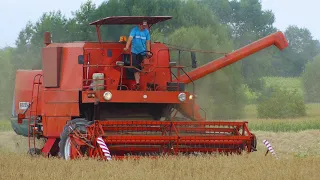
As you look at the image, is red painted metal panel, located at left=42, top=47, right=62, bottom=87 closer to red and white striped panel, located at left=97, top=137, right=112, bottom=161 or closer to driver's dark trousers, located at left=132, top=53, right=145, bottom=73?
driver's dark trousers, located at left=132, top=53, right=145, bottom=73

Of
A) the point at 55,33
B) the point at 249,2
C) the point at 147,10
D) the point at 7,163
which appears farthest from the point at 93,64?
the point at 249,2

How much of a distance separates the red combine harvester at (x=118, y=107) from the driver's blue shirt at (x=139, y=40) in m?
0.23

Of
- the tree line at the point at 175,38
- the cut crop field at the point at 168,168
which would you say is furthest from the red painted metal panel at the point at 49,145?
the tree line at the point at 175,38

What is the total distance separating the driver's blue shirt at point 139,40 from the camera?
13.3 meters

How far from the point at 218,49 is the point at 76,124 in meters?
30.2

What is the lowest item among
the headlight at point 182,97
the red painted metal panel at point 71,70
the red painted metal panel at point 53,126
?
the red painted metal panel at point 53,126

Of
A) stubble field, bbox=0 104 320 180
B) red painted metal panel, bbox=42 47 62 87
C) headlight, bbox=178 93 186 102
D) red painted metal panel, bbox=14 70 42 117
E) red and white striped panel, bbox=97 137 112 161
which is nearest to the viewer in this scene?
stubble field, bbox=0 104 320 180

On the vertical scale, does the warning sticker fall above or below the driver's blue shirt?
below

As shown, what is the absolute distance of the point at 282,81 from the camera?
73312 millimetres

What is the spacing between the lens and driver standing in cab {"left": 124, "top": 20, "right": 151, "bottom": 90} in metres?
13.2

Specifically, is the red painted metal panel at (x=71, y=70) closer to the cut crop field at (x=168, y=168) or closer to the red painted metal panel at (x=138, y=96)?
the red painted metal panel at (x=138, y=96)

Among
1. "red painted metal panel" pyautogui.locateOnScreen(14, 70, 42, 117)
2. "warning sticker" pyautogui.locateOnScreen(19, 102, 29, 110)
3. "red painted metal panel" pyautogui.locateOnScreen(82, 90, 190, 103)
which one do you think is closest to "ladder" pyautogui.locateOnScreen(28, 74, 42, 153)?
"red painted metal panel" pyautogui.locateOnScreen(14, 70, 42, 117)

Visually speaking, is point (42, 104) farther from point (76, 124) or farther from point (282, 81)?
point (282, 81)

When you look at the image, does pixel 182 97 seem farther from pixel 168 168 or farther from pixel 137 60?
pixel 168 168
